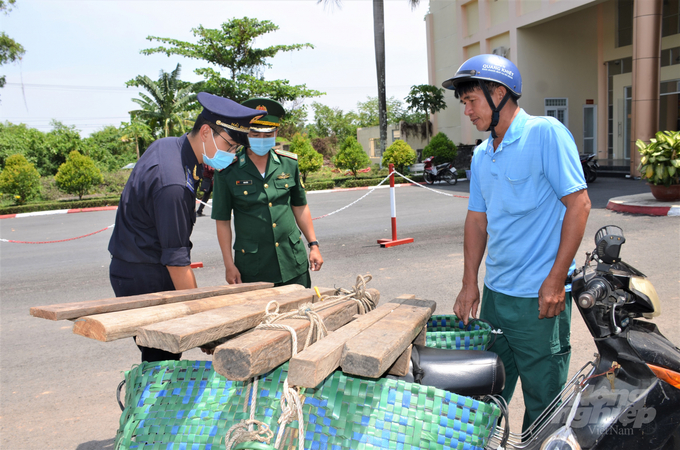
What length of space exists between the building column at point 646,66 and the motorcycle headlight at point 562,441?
54.0 ft

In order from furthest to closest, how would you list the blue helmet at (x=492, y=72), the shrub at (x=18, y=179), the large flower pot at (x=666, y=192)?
the shrub at (x=18, y=179), the large flower pot at (x=666, y=192), the blue helmet at (x=492, y=72)

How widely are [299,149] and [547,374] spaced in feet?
70.3

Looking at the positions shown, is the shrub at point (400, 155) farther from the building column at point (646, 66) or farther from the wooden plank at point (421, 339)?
the wooden plank at point (421, 339)

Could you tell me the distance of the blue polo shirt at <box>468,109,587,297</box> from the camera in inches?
80.0

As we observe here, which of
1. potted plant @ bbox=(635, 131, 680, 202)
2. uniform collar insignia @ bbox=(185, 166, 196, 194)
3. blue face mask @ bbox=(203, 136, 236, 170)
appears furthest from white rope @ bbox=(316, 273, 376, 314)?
potted plant @ bbox=(635, 131, 680, 202)

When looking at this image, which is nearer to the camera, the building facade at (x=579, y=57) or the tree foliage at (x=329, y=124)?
the building facade at (x=579, y=57)

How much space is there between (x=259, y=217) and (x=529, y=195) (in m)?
1.79

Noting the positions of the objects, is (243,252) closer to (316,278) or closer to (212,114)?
(212,114)

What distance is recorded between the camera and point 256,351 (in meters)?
1.32

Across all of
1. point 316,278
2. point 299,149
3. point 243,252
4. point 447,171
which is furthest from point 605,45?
point 243,252

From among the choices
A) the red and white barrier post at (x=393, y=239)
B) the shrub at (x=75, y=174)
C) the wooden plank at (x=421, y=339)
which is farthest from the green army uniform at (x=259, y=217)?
the shrub at (x=75, y=174)

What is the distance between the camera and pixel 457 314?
93.3 inches

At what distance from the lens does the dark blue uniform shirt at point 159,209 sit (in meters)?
2.21

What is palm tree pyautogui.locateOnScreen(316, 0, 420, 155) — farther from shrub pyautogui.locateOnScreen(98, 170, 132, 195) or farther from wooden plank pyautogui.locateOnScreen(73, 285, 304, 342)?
wooden plank pyautogui.locateOnScreen(73, 285, 304, 342)
